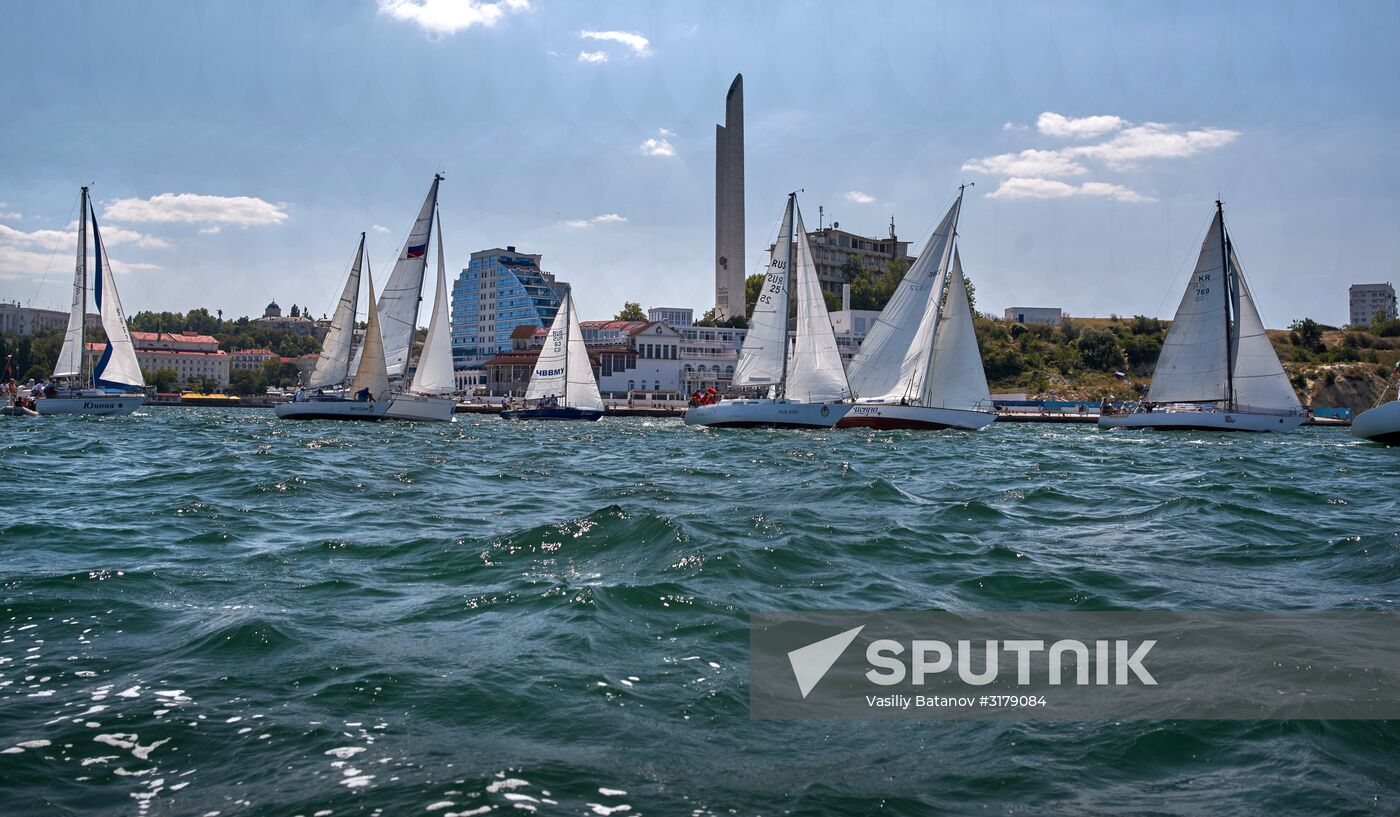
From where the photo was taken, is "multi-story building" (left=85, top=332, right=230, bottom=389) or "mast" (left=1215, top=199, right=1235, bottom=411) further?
"multi-story building" (left=85, top=332, right=230, bottom=389)

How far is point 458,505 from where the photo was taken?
45.3 feet

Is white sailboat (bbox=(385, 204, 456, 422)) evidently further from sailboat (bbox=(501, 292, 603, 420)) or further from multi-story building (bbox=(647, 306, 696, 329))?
multi-story building (bbox=(647, 306, 696, 329))

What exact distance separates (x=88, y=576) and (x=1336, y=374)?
10043 cm

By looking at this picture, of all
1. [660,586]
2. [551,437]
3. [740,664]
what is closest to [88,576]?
[660,586]

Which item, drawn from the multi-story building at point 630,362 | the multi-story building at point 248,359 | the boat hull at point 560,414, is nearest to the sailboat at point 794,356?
the boat hull at point 560,414

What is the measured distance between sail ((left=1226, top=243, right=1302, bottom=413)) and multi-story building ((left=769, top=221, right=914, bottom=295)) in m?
67.8

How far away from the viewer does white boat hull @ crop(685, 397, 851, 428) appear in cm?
4291

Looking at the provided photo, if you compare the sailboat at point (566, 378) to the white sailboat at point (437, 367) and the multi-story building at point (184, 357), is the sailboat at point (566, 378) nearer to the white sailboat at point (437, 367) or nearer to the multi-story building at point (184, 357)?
the white sailboat at point (437, 367)

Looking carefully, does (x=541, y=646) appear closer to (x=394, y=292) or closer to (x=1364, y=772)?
(x=1364, y=772)

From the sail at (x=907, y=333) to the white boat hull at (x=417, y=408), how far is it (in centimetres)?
2168

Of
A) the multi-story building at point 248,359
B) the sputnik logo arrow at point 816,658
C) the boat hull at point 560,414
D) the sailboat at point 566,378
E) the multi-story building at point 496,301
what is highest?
the multi-story building at point 496,301

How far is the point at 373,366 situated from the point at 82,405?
21276mm

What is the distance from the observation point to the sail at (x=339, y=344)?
47750 mm

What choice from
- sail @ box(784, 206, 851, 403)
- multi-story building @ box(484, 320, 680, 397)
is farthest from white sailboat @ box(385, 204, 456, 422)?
multi-story building @ box(484, 320, 680, 397)
